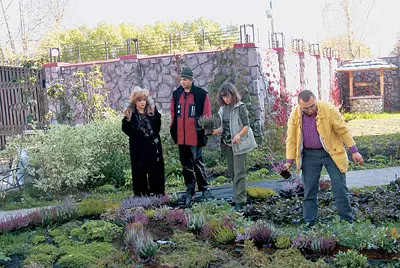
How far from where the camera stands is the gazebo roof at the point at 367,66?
2198 centimetres

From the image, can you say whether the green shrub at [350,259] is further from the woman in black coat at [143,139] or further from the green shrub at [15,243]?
the woman in black coat at [143,139]

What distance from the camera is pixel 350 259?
4137 mm

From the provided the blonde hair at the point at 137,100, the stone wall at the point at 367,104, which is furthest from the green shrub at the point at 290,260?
the stone wall at the point at 367,104

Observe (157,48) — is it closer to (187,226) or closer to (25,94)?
(25,94)

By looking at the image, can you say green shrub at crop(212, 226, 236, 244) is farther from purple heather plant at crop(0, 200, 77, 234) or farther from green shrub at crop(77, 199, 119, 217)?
purple heather plant at crop(0, 200, 77, 234)

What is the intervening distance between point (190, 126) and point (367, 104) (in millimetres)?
17322

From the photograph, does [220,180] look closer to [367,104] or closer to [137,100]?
[137,100]

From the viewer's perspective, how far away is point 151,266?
458cm

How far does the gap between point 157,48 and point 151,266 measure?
17.6 meters

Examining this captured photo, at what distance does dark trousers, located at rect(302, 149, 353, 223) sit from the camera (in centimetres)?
539

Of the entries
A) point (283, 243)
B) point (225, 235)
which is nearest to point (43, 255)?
point (225, 235)

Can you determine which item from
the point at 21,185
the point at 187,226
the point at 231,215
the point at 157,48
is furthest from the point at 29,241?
the point at 157,48

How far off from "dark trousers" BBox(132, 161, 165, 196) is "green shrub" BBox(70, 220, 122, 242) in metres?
1.38

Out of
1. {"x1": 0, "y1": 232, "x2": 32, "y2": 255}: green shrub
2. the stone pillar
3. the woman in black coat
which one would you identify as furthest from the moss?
the stone pillar
